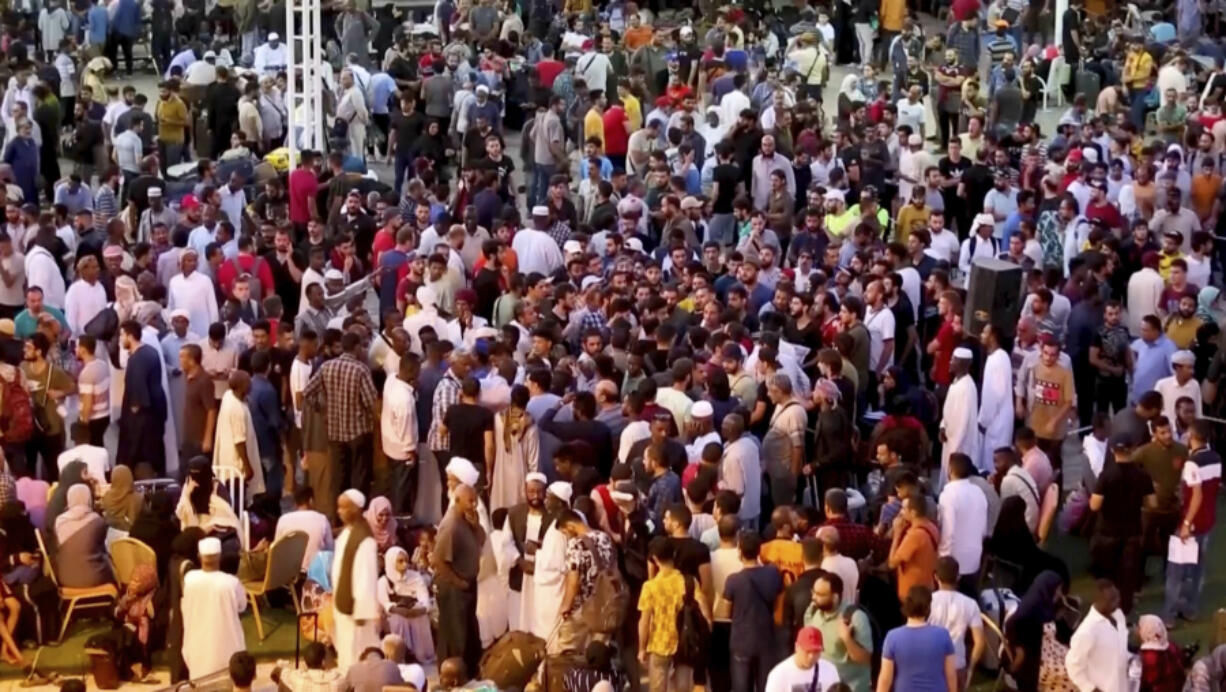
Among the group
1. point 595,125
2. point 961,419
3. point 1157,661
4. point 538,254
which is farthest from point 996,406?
point 595,125

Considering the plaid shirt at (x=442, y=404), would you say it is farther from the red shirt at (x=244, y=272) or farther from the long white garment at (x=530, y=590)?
the red shirt at (x=244, y=272)

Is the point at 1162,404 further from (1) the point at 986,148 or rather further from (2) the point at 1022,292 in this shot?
(1) the point at 986,148

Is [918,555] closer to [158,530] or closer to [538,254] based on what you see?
[158,530]

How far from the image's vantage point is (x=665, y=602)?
39.2 feet

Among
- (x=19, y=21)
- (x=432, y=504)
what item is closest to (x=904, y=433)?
(x=432, y=504)

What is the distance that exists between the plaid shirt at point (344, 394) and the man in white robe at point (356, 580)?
1.89 meters

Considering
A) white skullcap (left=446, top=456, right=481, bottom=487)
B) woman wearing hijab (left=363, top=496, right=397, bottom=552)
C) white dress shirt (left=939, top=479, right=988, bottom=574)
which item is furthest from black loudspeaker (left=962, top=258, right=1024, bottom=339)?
woman wearing hijab (left=363, top=496, right=397, bottom=552)

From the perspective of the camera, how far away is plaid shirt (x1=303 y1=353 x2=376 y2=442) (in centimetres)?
1427

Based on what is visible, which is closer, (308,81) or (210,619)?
(210,619)

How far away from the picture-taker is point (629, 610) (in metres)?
12.6

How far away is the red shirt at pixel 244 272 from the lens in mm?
16766

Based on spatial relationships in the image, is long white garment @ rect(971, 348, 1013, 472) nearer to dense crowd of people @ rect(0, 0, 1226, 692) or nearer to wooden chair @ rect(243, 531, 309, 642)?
dense crowd of people @ rect(0, 0, 1226, 692)

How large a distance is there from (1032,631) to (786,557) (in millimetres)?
1388

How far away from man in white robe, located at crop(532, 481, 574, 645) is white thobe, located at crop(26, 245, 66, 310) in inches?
224
